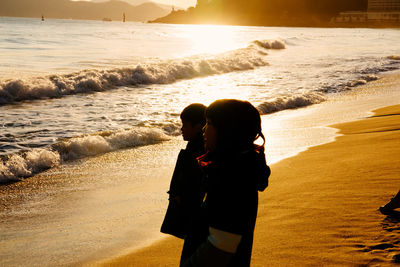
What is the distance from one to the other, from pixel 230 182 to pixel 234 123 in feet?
0.77

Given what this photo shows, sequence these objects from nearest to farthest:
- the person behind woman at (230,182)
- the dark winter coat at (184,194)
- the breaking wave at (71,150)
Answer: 1. the person behind woman at (230,182)
2. the dark winter coat at (184,194)
3. the breaking wave at (71,150)

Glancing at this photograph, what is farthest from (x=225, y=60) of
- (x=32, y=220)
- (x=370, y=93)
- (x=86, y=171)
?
(x=32, y=220)

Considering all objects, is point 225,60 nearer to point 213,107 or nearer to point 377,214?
point 377,214

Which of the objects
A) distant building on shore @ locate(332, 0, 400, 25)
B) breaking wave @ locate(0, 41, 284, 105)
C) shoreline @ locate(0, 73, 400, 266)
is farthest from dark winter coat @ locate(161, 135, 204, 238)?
distant building on shore @ locate(332, 0, 400, 25)

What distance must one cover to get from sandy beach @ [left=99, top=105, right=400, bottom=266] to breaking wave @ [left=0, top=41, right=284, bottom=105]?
12.6m

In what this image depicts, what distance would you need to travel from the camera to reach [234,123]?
1.90m

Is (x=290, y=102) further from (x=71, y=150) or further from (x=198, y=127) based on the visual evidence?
(x=198, y=127)

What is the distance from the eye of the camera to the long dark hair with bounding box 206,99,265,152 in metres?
1.89

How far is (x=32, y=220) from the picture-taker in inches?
225

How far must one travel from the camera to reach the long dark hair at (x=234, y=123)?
→ 6.21 feet

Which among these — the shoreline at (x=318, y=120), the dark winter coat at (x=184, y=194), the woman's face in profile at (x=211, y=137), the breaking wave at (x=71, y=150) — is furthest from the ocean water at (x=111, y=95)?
the woman's face in profile at (x=211, y=137)

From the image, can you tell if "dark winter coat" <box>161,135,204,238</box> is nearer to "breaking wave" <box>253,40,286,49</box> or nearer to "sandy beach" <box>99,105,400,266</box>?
"sandy beach" <box>99,105,400,266</box>

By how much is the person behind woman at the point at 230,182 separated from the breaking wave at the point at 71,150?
651 cm

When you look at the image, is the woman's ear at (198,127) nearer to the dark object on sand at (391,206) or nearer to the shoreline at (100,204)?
the shoreline at (100,204)
